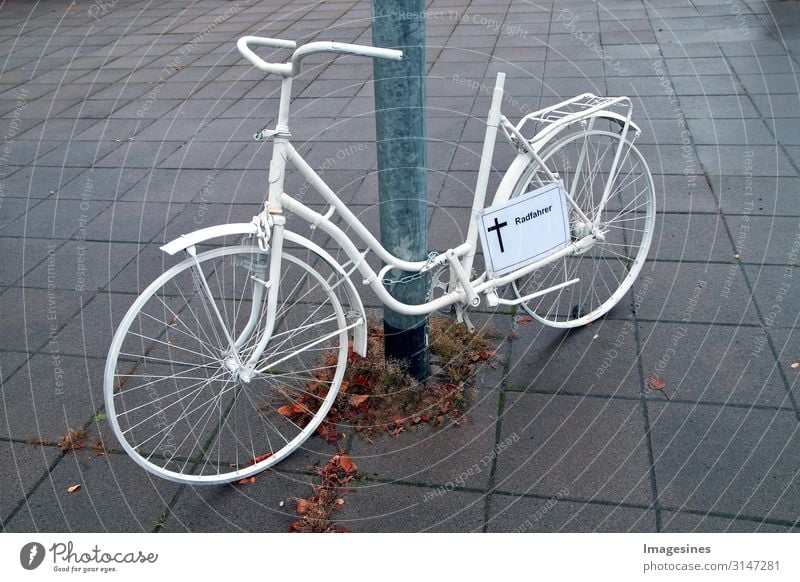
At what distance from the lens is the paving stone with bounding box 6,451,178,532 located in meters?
2.46

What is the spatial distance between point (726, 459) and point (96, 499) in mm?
2333

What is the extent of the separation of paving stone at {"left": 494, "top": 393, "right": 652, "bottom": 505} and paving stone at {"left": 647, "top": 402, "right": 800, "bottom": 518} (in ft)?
0.28

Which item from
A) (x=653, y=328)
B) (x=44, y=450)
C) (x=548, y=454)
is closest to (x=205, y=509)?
(x=44, y=450)

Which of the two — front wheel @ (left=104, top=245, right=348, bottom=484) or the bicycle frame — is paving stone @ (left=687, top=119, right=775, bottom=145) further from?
front wheel @ (left=104, top=245, right=348, bottom=484)

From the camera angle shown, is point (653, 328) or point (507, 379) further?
point (653, 328)

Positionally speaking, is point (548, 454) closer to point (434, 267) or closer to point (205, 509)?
point (434, 267)

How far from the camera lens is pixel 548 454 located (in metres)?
2.66

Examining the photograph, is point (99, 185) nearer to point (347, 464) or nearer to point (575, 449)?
point (347, 464)

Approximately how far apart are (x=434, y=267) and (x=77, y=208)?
301 centimetres

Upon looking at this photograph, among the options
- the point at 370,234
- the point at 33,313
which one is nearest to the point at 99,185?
the point at 33,313

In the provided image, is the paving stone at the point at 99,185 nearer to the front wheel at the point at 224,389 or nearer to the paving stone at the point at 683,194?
the front wheel at the point at 224,389

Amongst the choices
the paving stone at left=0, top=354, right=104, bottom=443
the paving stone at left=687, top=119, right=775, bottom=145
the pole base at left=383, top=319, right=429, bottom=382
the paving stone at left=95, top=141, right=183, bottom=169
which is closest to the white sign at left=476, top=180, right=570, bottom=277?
the pole base at left=383, top=319, right=429, bottom=382

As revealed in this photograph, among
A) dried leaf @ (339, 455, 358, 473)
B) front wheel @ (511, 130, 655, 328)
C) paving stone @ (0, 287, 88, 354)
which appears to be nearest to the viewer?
dried leaf @ (339, 455, 358, 473)

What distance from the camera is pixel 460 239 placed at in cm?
402
